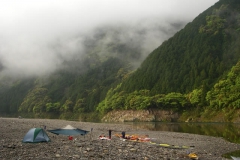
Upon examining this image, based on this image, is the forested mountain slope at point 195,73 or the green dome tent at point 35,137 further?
the forested mountain slope at point 195,73

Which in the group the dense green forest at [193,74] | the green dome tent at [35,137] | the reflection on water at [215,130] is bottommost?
the reflection on water at [215,130]

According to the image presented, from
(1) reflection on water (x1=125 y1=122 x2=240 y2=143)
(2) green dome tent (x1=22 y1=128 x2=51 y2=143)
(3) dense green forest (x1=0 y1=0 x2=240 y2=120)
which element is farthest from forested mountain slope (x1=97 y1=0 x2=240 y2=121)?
(2) green dome tent (x1=22 y1=128 x2=51 y2=143)

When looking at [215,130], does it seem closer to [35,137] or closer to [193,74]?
[35,137]

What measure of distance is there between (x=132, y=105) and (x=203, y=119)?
151 feet

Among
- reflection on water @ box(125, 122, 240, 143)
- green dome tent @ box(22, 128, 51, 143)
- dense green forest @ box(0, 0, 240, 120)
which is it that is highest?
dense green forest @ box(0, 0, 240, 120)

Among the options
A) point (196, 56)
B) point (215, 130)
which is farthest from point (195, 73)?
point (215, 130)

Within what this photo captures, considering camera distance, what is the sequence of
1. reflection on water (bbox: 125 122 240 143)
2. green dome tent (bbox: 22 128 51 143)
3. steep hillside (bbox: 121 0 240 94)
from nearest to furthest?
green dome tent (bbox: 22 128 51 143)
reflection on water (bbox: 125 122 240 143)
steep hillside (bbox: 121 0 240 94)

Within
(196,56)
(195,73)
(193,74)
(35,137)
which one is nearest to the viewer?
(35,137)

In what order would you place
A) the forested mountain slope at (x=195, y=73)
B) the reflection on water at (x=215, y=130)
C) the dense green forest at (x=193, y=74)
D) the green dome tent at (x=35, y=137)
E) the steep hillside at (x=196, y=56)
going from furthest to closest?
the steep hillside at (x=196, y=56) < the dense green forest at (x=193, y=74) < the forested mountain slope at (x=195, y=73) < the reflection on water at (x=215, y=130) < the green dome tent at (x=35, y=137)

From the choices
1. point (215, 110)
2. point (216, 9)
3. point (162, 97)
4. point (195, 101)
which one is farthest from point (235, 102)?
point (216, 9)

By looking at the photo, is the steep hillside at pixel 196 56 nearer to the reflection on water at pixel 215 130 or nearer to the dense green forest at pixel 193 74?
the dense green forest at pixel 193 74

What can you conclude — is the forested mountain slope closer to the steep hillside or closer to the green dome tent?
the steep hillside

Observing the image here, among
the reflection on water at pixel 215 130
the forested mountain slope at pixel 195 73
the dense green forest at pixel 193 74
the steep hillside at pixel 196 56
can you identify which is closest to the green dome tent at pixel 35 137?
the reflection on water at pixel 215 130

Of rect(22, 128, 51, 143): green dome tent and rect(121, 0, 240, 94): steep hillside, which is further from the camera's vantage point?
rect(121, 0, 240, 94): steep hillside
